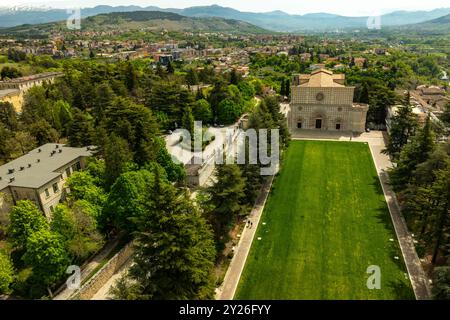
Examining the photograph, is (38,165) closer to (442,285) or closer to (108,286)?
(108,286)

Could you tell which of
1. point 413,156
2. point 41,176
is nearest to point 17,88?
point 41,176

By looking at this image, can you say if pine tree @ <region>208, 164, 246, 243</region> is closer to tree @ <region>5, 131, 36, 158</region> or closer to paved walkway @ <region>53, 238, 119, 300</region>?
paved walkway @ <region>53, 238, 119, 300</region>

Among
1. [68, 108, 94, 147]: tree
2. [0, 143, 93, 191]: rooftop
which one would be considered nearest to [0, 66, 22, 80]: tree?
[68, 108, 94, 147]: tree

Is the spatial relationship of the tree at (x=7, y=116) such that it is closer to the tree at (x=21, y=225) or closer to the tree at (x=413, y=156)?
the tree at (x=21, y=225)

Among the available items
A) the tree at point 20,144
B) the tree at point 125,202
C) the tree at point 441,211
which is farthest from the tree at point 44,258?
the tree at point 441,211
